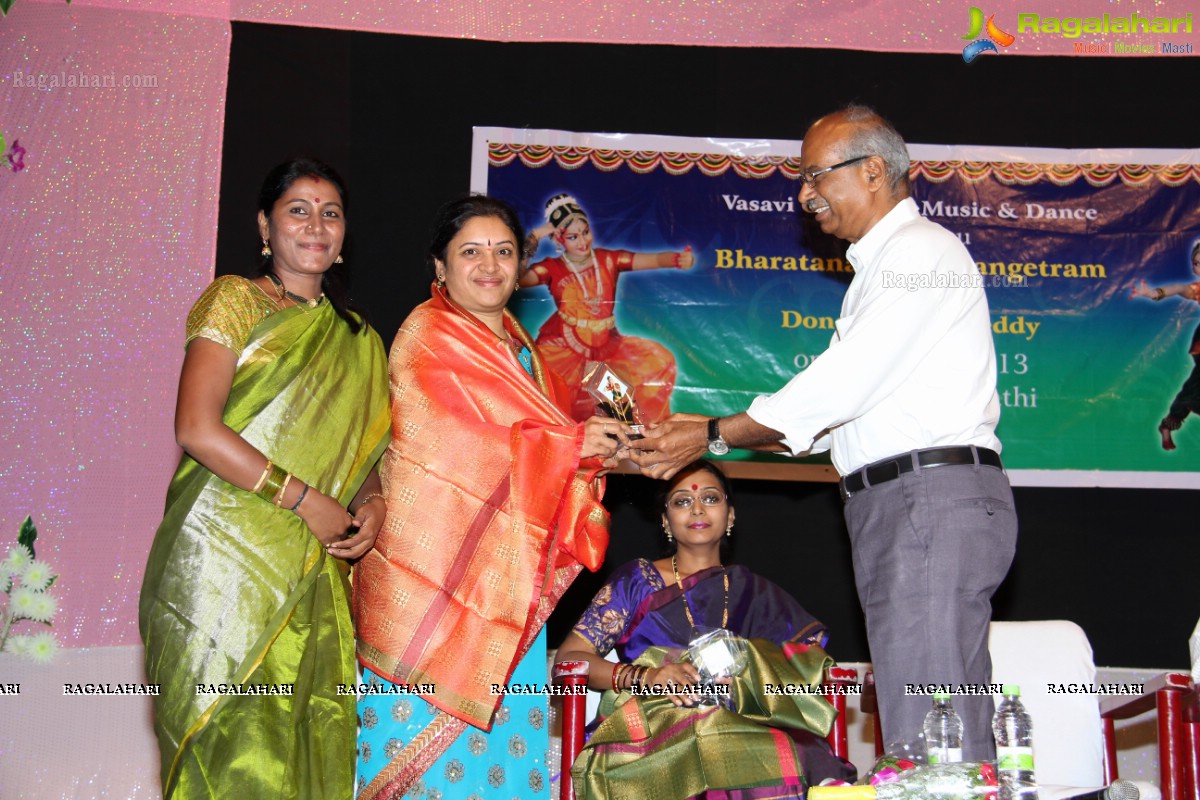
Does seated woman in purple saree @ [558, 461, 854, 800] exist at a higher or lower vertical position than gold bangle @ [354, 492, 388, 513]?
lower

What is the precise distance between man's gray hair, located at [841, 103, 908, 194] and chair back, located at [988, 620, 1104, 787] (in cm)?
159

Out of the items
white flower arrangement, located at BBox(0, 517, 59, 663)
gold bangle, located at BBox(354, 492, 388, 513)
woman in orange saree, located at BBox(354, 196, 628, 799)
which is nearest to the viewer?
woman in orange saree, located at BBox(354, 196, 628, 799)

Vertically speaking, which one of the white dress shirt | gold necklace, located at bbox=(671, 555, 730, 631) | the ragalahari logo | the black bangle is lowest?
gold necklace, located at bbox=(671, 555, 730, 631)

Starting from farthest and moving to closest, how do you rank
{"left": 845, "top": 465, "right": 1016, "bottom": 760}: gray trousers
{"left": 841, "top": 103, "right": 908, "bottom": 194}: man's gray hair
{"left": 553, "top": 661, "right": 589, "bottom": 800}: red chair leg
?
{"left": 553, "top": 661, "right": 589, "bottom": 800}: red chair leg → {"left": 841, "top": 103, "right": 908, "bottom": 194}: man's gray hair → {"left": 845, "top": 465, "right": 1016, "bottom": 760}: gray trousers

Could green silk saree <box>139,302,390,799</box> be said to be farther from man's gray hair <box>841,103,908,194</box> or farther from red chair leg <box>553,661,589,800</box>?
man's gray hair <box>841,103,908,194</box>

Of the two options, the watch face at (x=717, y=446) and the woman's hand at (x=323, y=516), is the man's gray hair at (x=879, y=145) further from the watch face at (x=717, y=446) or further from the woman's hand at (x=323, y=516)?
the woman's hand at (x=323, y=516)

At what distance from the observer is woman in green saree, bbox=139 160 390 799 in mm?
2732

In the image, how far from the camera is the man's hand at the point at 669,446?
11.0 ft

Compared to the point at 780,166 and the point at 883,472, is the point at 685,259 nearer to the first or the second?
the point at 780,166

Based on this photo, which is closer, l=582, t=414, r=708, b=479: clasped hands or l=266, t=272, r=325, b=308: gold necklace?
l=266, t=272, r=325, b=308: gold necklace

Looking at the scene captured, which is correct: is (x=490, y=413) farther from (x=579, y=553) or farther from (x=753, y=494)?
(x=753, y=494)

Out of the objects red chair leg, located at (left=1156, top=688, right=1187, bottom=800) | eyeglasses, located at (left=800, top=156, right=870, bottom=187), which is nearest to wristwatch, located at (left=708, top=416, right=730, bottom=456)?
eyeglasses, located at (left=800, top=156, right=870, bottom=187)

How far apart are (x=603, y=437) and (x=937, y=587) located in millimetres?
973

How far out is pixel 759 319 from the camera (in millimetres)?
4648
